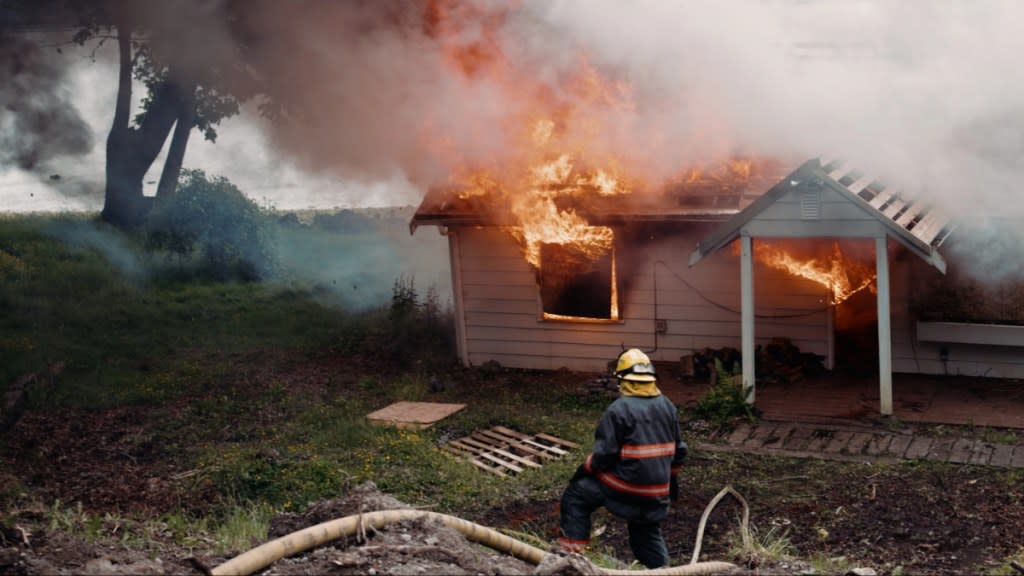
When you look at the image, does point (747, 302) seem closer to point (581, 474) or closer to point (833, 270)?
point (833, 270)

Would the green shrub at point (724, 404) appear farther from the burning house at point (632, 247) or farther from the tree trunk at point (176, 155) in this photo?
the tree trunk at point (176, 155)

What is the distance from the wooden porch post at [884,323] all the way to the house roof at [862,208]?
0.66 feet

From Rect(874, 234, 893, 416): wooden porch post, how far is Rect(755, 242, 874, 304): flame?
5.35ft

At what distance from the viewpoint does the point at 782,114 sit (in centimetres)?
1195

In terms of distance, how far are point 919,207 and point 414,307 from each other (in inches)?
287

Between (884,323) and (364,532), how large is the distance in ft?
22.1

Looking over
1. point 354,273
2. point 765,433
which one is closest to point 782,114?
point 765,433

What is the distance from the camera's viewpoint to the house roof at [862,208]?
9.84 meters

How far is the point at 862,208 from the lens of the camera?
10000 mm

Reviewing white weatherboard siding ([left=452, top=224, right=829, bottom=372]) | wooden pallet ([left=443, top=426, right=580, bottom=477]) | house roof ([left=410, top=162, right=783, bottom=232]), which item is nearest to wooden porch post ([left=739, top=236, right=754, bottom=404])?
house roof ([left=410, top=162, right=783, bottom=232])

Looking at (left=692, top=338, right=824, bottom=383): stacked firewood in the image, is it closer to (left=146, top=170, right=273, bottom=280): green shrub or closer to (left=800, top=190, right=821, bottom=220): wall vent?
(left=800, top=190, right=821, bottom=220): wall vent

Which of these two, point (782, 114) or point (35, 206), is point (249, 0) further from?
point (35, 206)

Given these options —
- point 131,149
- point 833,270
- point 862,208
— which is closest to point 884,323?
point 862,208

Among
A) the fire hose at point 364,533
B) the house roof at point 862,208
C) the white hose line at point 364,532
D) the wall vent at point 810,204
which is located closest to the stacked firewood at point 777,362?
the house roof at point 862,208
